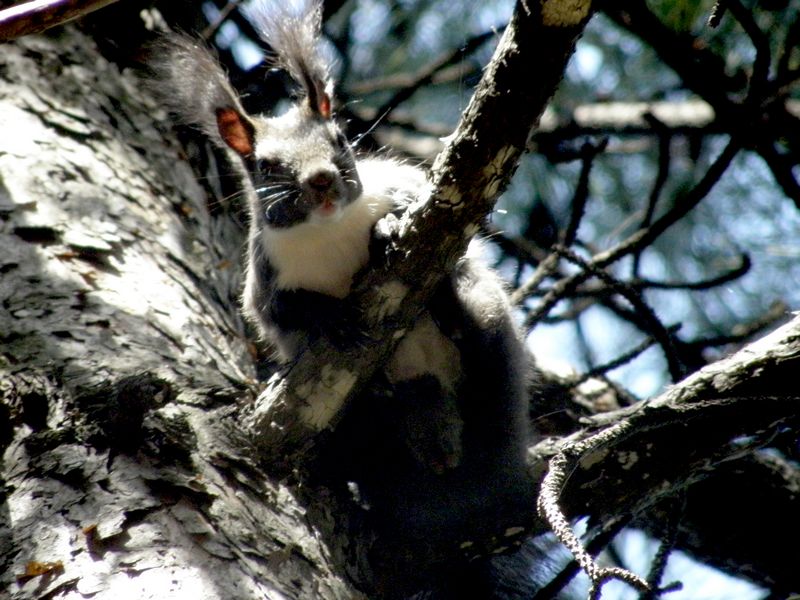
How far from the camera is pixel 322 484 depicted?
2271 mm

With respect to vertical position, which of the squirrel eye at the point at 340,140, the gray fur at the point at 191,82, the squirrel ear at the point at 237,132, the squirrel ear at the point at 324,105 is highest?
A: the gray fur at the point at 191,82

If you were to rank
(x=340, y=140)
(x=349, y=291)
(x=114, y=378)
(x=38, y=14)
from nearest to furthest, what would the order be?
(x=38, y=14) → (x=114, y=378) → (x=349, y=291) → (x=340, y=140)

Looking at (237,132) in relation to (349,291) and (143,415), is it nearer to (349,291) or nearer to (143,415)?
(349,291)

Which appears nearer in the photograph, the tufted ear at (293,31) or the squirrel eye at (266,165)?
the tufted ear at (293,31)

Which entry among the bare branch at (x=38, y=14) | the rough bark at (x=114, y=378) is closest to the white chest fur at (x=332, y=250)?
the rough bark at (x=114, y=378)

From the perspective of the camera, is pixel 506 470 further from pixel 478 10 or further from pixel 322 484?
pixel 478 10

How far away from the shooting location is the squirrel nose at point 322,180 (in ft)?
8.41

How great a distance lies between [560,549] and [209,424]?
57.4 inches

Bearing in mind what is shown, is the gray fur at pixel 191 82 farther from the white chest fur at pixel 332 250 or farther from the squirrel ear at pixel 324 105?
the white chest fur at pixel 332 250

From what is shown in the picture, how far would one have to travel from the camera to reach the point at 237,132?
2857 mm

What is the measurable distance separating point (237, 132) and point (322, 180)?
18.2 inches

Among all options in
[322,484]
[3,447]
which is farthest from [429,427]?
[3,447]

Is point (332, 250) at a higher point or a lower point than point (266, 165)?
lower

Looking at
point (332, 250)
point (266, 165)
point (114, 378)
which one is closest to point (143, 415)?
point (114, 378)
